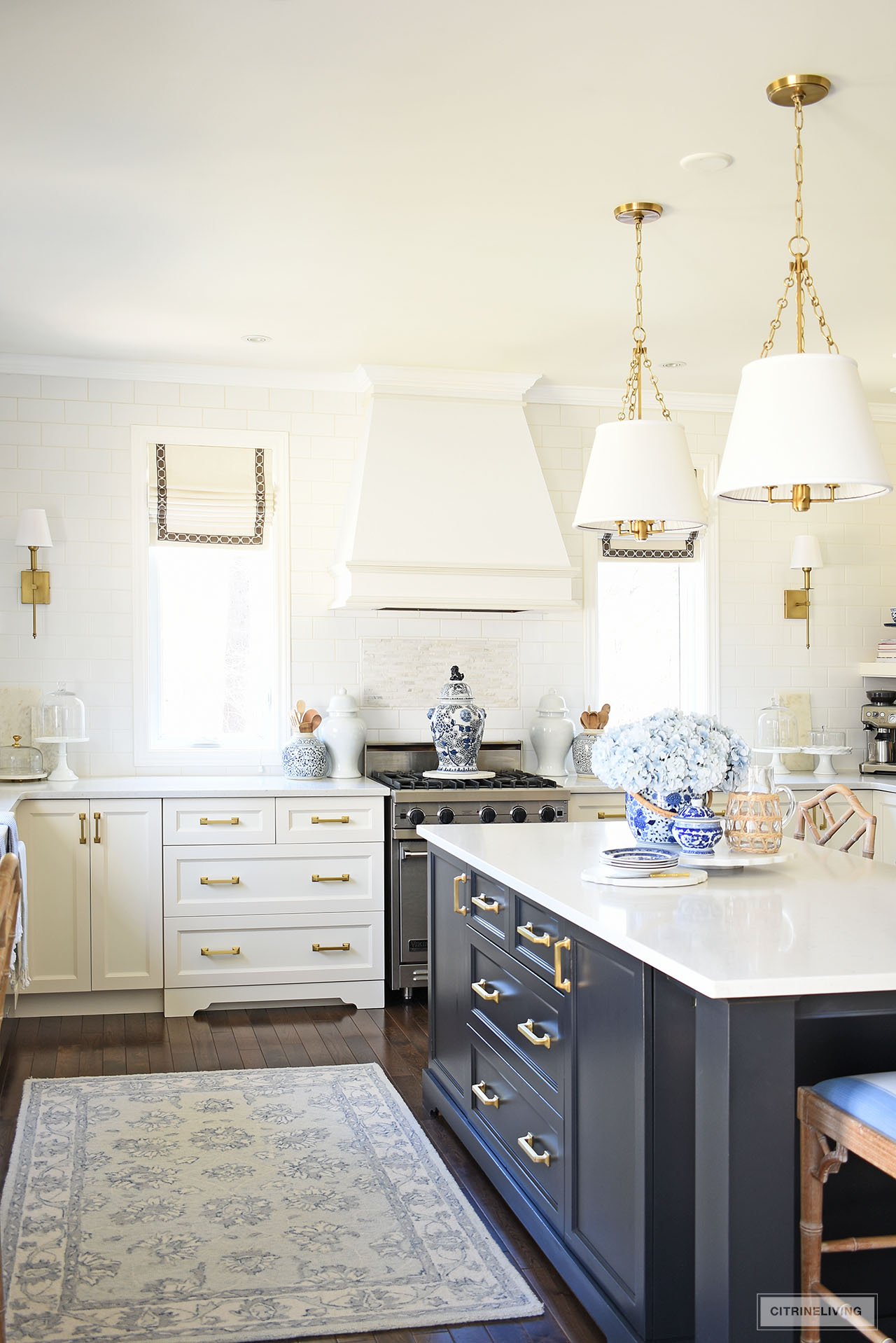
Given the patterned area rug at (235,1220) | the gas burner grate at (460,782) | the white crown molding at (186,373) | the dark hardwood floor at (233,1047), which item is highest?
the white crown molding at (186,373)

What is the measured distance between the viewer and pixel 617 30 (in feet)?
8.87

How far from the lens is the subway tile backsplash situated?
5559 mm

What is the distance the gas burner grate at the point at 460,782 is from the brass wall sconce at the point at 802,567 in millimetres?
1681

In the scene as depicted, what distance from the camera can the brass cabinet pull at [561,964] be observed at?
262 centimetres

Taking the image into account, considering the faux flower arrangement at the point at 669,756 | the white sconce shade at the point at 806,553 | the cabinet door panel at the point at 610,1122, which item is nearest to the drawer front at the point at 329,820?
the faux flower arrangement at the point at 669,756

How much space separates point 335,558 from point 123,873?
1.75m

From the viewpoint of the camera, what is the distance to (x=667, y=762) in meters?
2.99

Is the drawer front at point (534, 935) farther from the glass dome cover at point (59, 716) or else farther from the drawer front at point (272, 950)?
the glass dome cover at point (59, 716)

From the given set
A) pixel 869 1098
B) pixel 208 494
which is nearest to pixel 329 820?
pixel 208 494

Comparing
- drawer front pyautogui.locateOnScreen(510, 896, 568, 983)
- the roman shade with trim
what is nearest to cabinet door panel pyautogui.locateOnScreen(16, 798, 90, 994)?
the roman shade with trim

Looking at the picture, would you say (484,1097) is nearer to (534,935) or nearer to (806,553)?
(534,935)

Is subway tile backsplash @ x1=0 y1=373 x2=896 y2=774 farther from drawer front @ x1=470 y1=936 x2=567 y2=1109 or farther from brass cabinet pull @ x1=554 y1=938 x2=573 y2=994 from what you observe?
brass cabinet pull @ x1=554 y1=938 x2=573 y2=994

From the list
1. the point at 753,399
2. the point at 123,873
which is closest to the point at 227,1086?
the point at 123,873

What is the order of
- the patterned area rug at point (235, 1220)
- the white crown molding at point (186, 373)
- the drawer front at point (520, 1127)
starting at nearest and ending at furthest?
the patterned area rug at point (235, 1220), the drawer front at point (520, 1127), the white crown molding at point (186, 373)
